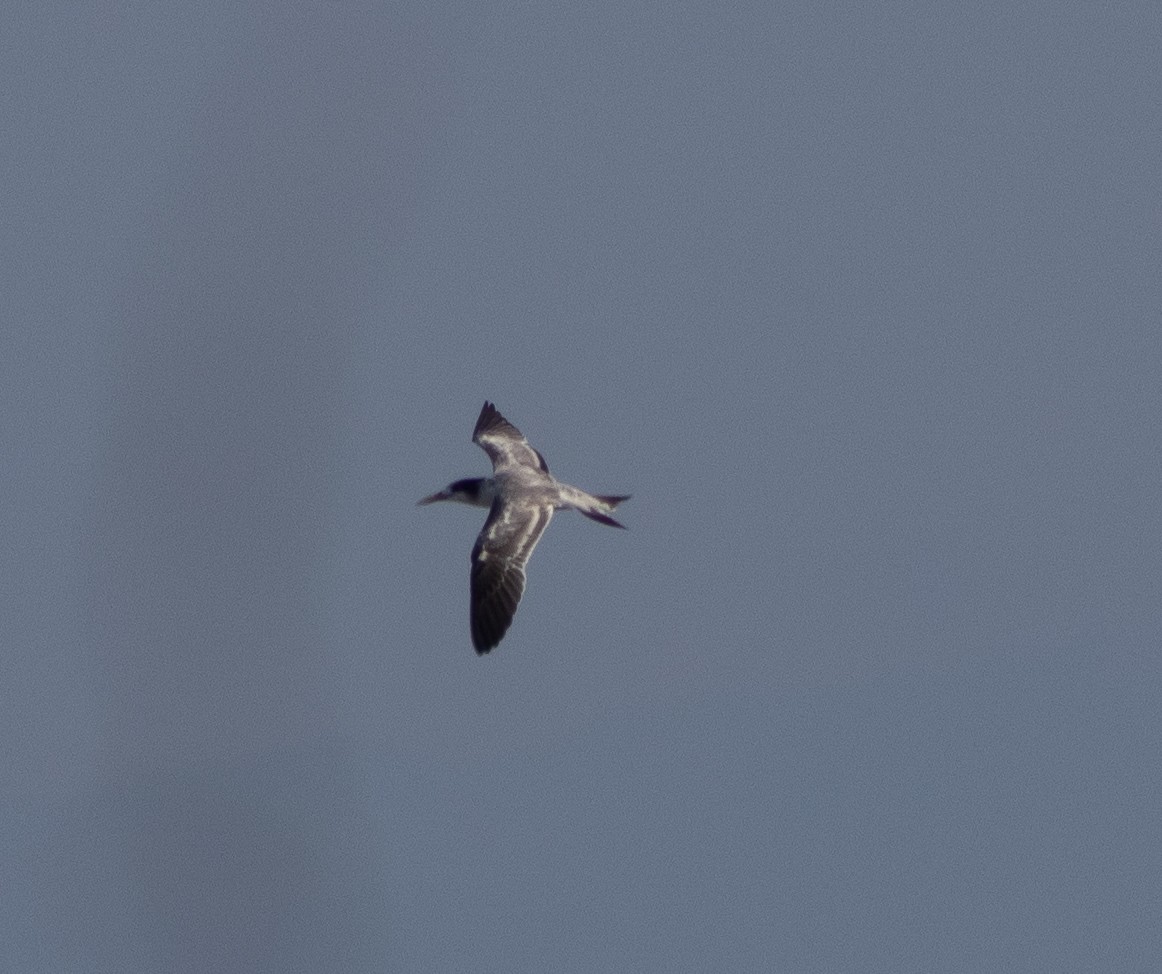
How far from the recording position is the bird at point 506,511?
84.5ft

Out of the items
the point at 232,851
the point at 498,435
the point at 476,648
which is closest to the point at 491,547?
the point at 476,648

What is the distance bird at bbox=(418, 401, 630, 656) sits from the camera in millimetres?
25750

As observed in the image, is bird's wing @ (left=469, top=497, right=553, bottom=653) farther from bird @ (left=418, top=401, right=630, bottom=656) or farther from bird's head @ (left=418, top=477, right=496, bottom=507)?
bird's head @ (left=418, top=477, right=496, bottom=507)

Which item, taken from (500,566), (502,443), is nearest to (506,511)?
(500,566)

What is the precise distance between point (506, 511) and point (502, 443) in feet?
21.3

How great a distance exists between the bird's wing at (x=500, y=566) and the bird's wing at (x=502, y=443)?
14.5 ft

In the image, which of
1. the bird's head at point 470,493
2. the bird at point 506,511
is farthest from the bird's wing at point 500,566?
the bird's head at point 470,493

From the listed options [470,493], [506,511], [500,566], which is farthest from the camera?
[470,493]

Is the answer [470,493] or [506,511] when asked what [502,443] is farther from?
[506,511]

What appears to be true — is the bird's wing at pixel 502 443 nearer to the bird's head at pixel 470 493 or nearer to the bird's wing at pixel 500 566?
the bird's head at pixel 470 493

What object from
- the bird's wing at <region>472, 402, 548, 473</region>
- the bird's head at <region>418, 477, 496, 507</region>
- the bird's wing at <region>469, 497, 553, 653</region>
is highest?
the bird's wing at <region>472, 402, 548, 473</region>

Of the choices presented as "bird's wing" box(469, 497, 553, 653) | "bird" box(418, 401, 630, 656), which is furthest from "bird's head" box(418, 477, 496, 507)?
"bird's wing" box(469, 497, 553, 653)

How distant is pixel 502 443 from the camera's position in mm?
34719

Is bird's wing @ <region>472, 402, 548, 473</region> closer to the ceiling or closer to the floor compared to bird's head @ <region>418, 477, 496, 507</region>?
closer to the ceiling
